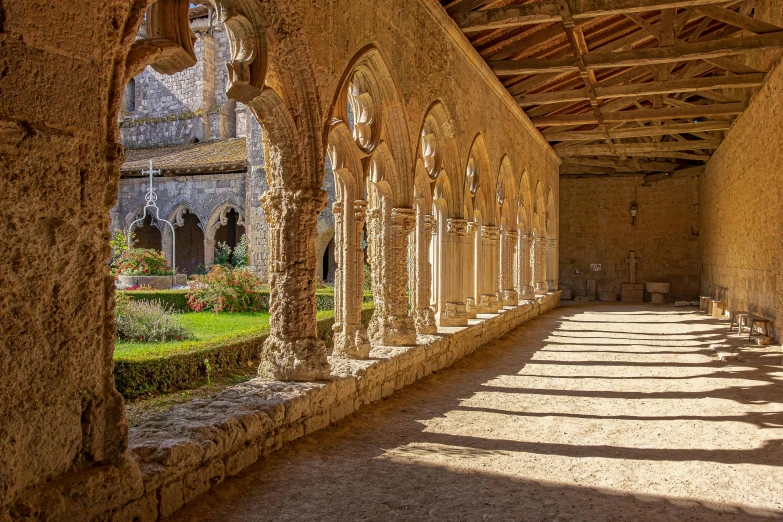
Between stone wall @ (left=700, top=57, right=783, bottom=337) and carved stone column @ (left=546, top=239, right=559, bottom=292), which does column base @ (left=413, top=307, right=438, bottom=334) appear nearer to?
stone wall @ (left=700, top=57, right=783, bottom=337)

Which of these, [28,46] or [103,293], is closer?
[28,46]

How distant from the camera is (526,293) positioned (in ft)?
40.4

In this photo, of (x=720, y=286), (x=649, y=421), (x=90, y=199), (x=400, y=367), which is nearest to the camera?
(x=90, y=199)

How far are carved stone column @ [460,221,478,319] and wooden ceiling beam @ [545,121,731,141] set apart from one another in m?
5.08

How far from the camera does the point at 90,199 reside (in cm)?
221

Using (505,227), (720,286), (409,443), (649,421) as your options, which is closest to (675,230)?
(720,286)

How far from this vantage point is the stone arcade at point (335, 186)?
80.5 inches

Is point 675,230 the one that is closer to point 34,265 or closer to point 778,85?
point 778,85

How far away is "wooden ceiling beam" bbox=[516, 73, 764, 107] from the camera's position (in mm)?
8492

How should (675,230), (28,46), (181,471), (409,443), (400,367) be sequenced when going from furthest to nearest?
(675,230) < (400,367) < (409,443) < (181,471) < (28,46)

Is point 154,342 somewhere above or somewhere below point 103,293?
below

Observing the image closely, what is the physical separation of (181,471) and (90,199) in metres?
1.11

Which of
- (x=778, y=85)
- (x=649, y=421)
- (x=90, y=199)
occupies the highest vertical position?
(x=778, y=85)

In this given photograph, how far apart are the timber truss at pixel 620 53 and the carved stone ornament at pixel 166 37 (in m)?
4.57
